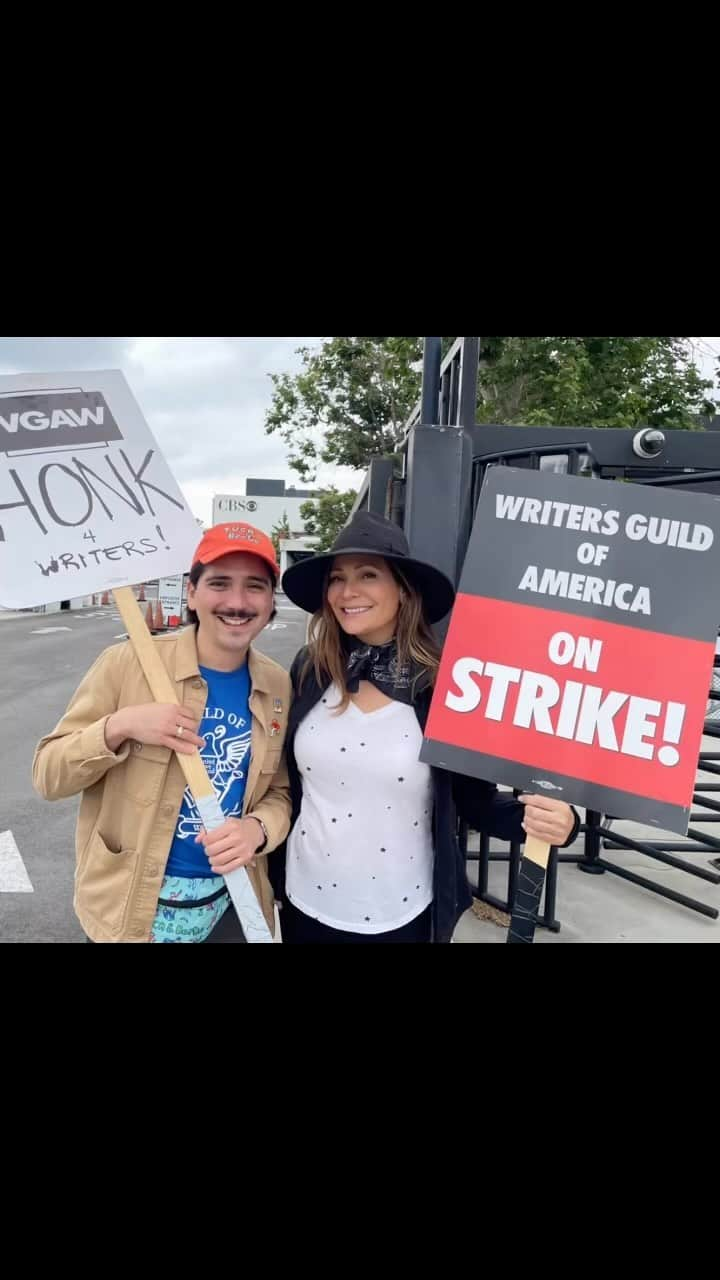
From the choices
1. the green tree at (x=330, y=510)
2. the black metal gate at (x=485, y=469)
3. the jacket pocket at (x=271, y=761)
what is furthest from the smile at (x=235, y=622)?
the green tree at (x=330, y=510)

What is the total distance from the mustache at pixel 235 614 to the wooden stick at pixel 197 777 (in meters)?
0.19

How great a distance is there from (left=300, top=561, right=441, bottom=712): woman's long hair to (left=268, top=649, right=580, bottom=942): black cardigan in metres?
0.04

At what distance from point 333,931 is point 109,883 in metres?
0.61

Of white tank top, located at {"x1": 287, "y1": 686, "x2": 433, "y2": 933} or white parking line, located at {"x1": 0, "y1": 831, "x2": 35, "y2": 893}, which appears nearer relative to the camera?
white tank top, located at {"x1": 287, "y1": 686, "x2": 433, "y2": 933}

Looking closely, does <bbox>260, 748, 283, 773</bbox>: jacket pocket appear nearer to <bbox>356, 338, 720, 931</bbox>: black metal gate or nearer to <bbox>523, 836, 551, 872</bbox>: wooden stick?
<bbox>523, 836, 551, 872</bbox>: wooden stick

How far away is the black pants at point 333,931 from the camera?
1914mm

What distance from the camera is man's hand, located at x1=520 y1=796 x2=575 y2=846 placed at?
1632mm

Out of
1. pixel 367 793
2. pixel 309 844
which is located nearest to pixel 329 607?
pixel 367 793

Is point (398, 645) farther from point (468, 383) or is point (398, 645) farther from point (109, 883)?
point (468, 383)

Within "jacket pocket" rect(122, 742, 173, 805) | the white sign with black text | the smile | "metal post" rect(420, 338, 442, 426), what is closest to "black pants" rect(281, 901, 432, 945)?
"jacket pocket" rect(122, 742, 173, 805)

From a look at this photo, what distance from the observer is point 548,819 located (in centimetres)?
165

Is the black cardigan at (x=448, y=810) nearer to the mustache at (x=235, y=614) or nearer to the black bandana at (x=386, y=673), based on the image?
the black bandana at (x=386, y=673)

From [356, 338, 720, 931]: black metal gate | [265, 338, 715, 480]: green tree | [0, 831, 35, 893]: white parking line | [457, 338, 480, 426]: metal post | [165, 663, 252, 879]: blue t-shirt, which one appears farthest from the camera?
[265, 338, 715, 480]: green tree

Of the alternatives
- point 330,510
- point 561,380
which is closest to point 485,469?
point 561,380
